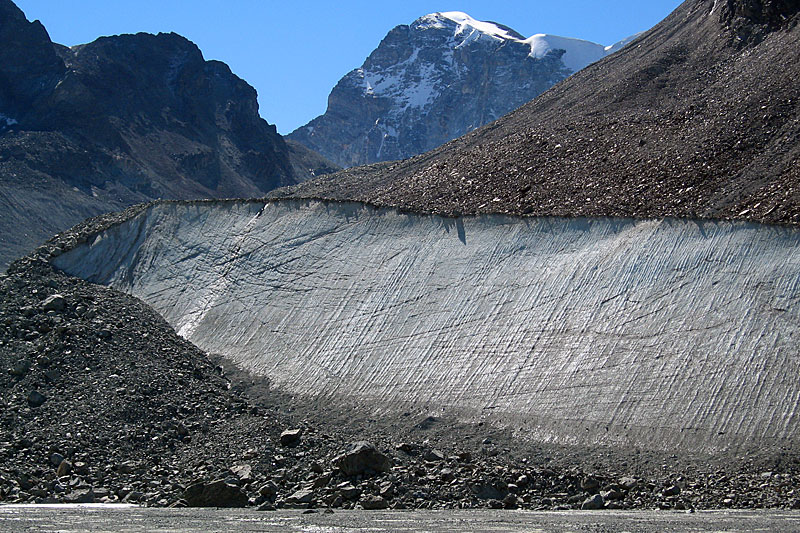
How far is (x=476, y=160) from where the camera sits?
36.8 m

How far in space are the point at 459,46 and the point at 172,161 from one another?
360ft

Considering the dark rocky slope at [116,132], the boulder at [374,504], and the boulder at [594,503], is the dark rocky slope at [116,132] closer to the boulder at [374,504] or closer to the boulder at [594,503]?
the boulder at [374,504]

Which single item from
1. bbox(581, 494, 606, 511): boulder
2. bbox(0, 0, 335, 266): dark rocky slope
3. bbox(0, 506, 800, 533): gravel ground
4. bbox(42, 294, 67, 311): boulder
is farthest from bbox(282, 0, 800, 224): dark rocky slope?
bbox(0, 0, 335, 266): dark rocky slope

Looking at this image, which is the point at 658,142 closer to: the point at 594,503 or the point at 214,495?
Result: the point at 594,503

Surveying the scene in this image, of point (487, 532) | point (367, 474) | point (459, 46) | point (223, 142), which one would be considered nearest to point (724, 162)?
point (367, 474)

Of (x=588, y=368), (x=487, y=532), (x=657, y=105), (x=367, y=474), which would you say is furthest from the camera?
(x=657, y=105)

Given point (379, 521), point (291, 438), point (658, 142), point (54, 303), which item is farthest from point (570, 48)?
point (379, 521)

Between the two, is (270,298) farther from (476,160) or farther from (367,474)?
(476,160)

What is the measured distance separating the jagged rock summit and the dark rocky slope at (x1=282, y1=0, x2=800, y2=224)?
121 m

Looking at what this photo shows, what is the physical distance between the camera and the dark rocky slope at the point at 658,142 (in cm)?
2578

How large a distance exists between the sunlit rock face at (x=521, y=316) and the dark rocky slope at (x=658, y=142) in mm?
2738

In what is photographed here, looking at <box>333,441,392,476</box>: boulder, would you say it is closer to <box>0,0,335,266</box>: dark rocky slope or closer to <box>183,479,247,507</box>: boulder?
<box>183,479,247,507</box>: boulder

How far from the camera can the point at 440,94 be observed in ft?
607

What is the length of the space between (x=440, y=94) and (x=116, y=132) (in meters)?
99.2
